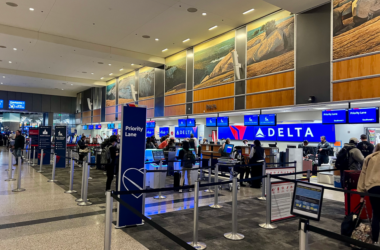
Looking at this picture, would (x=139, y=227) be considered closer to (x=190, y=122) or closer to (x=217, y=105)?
(x=217, y=105)

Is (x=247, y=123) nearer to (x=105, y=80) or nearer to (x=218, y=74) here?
(x=218, y=74)

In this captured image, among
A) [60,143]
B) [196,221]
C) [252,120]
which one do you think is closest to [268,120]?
[252,120]

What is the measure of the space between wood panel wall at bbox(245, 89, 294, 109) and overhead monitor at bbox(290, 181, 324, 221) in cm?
626

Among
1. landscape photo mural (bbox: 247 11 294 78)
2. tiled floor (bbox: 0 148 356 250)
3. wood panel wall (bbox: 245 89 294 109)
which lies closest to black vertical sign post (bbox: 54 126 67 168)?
tiled floor (bbox: 0 148 356 250)

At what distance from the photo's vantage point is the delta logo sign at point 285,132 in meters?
11.3

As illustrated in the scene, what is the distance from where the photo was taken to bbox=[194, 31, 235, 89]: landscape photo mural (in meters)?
12.1

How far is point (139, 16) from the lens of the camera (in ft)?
34.9

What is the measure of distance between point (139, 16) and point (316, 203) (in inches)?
378

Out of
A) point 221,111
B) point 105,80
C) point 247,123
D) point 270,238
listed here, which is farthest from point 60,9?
point 105,80

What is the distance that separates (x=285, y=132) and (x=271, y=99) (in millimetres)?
3213

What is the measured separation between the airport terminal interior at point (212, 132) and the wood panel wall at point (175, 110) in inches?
4.5

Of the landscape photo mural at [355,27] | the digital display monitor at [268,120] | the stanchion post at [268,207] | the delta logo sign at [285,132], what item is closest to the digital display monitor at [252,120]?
the digital display monitor at [268,120]

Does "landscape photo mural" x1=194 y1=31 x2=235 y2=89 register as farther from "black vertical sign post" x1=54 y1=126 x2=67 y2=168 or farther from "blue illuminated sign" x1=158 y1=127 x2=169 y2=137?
"black vertical sign post" x1=54 y1=126 x2=67 y2=168

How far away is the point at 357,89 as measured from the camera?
7.75m
